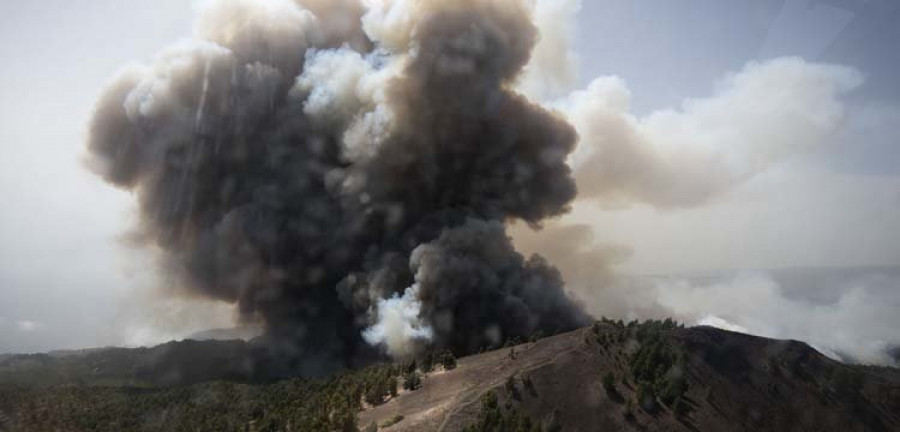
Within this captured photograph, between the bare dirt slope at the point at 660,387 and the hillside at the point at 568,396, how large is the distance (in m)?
0.09

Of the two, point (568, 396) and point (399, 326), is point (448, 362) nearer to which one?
point (568, 396)

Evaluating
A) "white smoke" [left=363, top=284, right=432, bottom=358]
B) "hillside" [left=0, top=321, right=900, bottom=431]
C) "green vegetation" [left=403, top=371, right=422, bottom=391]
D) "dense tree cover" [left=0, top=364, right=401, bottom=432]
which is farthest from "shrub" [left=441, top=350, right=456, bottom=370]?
"white smoke" [left=363, top=284, right=432, bottom=358]

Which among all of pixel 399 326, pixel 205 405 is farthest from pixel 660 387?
pixel 205 405

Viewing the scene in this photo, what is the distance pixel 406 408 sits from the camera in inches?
1268

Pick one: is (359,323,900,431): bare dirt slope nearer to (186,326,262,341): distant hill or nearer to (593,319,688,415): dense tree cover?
(593,319,688,415): dense tree cover

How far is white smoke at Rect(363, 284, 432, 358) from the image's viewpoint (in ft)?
168

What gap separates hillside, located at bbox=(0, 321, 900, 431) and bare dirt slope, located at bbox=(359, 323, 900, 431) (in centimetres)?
9

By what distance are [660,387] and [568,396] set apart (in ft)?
17.0

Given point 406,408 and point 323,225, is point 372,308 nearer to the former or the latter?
point 323,225

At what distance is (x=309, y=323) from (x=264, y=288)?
6.50 m

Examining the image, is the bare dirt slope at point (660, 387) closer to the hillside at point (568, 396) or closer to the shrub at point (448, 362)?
the hillside at point (568, 396)

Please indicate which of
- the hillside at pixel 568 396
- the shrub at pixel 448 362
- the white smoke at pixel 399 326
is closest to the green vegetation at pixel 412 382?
the hillside at pixel 568 396

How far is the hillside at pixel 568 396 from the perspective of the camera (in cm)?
3011

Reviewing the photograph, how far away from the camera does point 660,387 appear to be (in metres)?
32.3
